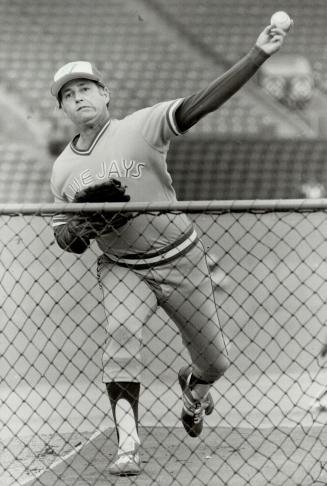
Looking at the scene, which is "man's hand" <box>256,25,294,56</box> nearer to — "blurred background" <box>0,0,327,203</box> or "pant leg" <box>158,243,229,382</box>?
"pant leg" <box>158,243,229,382</box>

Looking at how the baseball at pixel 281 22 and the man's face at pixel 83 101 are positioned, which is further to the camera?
the man's face at pixel 83 101

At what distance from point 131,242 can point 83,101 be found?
0.57 m

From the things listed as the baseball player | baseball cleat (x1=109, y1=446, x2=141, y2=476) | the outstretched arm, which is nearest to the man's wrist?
the outstretched arm

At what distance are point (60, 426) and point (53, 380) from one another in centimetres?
109

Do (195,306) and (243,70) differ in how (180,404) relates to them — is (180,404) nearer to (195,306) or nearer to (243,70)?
(195,306)

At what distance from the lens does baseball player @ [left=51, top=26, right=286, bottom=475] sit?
341 centimetres

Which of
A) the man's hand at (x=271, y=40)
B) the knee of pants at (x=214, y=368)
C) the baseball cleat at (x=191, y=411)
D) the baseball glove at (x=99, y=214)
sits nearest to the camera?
the man's hand at (x=271, y=40)

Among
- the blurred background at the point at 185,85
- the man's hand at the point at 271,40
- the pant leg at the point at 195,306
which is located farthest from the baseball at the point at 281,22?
the blurred background at the point at 185,85

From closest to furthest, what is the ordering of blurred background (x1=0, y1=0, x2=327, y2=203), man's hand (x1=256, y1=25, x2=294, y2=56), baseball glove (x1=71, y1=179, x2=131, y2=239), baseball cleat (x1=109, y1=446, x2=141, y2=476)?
man's hand (x1=256, y1=25, x2=294, y2=56), baseball glove (x1=71, y1=179, x2=131, y2=239), baseball cleat (x1=109, y1=446, x2=141, y2=476), blurred background (x1=0, y1=0, x2=327, y2=203)

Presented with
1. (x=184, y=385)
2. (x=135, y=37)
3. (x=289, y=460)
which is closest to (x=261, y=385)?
(x=184, y=385)

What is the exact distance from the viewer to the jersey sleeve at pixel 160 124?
3.39 metres

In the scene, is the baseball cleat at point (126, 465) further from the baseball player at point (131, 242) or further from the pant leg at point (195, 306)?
the pant leg at point (195, 306)

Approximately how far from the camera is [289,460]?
11.7 ft

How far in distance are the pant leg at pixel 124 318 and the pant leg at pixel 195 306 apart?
10 centimetres
